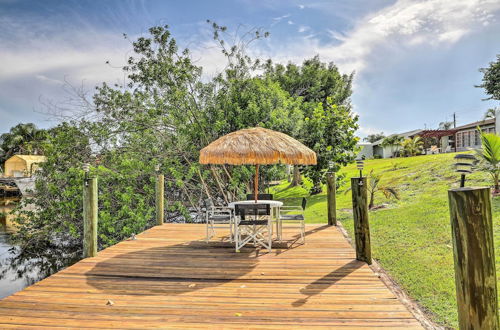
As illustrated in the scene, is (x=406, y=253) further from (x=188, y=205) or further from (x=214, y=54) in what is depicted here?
(x=214, y=54)

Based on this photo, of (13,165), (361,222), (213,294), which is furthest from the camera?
(13,165)

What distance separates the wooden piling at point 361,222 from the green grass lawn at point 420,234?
0.94 meters

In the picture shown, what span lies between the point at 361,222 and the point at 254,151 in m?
2.21

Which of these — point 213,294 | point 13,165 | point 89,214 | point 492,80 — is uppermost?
point 492,80

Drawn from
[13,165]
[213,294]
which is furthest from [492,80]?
[13,165]

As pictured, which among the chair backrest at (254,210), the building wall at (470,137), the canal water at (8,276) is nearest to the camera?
the chair backrest at (254,210)

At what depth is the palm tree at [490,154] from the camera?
30.1 ft

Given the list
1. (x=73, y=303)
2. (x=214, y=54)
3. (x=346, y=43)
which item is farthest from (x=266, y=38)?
(x=73, y=303)

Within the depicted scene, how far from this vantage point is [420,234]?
7594 millimetres

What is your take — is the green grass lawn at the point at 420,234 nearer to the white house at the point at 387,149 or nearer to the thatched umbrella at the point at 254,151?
the thatched umbrella at the point at 254,151

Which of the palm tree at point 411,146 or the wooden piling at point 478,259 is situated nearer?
the wooden piling at point 478,259

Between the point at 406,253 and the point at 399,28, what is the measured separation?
10975 millimetres

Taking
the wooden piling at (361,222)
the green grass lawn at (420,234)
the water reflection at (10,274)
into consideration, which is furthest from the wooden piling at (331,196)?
A: the water reflection at (10,274)

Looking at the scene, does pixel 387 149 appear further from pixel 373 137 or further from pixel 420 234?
pixel 420 234
